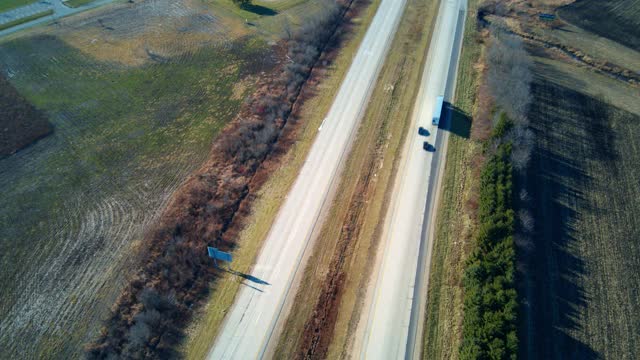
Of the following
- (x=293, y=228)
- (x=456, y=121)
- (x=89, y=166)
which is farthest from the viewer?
(x=456, y=121)

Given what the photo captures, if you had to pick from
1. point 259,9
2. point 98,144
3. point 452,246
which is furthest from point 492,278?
point 259,9

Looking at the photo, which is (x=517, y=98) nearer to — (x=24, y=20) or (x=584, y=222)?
(x=584, y=222)

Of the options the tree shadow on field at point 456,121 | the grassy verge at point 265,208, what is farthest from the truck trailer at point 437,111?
the grassy verge at point 265,208

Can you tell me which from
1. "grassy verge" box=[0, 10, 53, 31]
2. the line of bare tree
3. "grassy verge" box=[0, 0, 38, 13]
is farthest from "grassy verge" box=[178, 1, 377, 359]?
"grassy verge" box=[0, 0, 38, 13]

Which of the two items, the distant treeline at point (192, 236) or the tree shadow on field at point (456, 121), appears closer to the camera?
the distant treeline at point (192, 236)

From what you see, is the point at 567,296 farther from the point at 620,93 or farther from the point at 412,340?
the point at 620,93

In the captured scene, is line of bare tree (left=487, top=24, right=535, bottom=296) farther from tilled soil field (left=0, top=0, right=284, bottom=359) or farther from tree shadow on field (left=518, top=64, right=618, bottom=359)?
tilled soil field (left=0, top=0, right=284, bottom=359)

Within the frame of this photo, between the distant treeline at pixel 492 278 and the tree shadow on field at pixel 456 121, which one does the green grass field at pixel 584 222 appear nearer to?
the distant treeline at pixel 492 278
